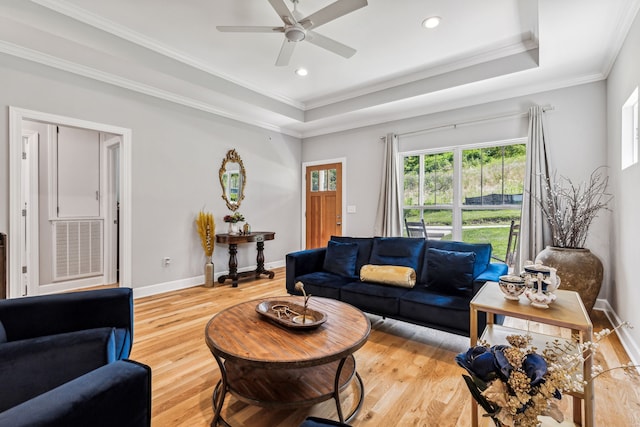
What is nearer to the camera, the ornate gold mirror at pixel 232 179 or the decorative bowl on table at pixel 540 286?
the decorative bowl on table at pixel 540 286

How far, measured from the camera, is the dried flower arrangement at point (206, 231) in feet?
14.9

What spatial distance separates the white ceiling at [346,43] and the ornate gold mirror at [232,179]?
0.78 meters

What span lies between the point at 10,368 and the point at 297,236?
5.10 m

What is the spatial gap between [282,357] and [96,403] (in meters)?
0.76

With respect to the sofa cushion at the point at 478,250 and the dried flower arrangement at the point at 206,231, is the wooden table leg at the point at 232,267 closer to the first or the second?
the dried flower arrangement at the point at 206,231

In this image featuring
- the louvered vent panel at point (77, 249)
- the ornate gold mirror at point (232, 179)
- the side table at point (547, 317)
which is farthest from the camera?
the ornate gold mirror at point (232, 179)

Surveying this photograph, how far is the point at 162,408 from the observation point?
180 centimetres

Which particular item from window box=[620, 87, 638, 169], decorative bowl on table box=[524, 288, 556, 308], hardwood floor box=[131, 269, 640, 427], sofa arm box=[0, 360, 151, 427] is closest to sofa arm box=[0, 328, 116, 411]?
sofa arm box=[0, 360, 151, 427]

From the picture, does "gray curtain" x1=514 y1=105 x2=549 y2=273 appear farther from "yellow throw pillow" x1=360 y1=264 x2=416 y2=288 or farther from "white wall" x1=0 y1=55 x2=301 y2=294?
"white wall" x1=0 y1=55 x2=301 y2=294

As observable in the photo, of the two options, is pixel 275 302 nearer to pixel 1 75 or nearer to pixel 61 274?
pixel 1 75

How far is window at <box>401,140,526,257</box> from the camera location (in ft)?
13.4

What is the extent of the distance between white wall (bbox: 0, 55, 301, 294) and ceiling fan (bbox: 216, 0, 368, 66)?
2.08m

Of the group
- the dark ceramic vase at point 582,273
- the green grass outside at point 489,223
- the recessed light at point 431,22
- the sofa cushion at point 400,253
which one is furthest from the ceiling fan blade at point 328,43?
the green grass outside at point 489,223

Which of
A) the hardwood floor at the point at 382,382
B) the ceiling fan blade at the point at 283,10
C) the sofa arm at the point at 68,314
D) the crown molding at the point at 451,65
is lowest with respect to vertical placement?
the hardwood floor at the point at 382,382
